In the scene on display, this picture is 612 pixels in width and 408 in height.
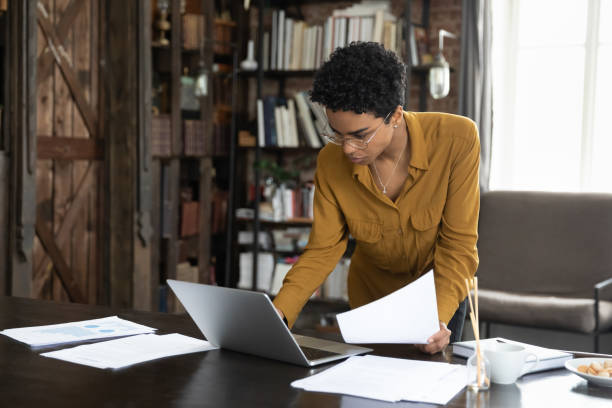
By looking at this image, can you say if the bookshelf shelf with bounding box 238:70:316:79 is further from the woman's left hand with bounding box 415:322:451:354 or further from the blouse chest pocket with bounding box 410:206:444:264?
the woman's left hand with bounding box 415:322:451:354

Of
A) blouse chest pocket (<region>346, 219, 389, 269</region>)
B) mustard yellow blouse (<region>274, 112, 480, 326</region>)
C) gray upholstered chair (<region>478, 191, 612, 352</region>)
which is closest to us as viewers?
mustard yellow blouse (<region>274, 112, 480, 326</region>)

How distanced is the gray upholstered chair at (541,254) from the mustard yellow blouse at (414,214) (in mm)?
2008

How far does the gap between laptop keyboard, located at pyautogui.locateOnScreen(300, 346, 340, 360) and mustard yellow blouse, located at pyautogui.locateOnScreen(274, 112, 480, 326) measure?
204 millimetres

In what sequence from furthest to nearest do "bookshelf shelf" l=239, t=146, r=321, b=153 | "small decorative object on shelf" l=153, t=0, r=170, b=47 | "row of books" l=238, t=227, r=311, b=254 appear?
"bookshelf shelf" l=239, t=146, r=321, b=153 < "row of books" l=238, t=227, r=311, b=254 < "small decorative object on shelf" l=153, t=0, r=170, b=47

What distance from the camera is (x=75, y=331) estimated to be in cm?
188

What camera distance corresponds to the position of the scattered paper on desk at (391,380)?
1.37 metres

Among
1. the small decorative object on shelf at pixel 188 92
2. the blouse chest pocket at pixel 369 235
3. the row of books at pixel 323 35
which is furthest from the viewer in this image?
the small decorative object on shelf at pixel 188 92

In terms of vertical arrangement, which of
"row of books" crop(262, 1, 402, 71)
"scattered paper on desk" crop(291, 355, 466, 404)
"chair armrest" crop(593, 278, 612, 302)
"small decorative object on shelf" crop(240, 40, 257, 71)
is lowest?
"chair armrest" crop(593, 278, 612, 302)

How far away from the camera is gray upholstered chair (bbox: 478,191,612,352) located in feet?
13.1

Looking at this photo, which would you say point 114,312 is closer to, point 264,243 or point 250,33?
point 264,243

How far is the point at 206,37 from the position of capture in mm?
5094

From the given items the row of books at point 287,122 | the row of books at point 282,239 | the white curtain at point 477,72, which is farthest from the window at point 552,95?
the row of books at point 282,239

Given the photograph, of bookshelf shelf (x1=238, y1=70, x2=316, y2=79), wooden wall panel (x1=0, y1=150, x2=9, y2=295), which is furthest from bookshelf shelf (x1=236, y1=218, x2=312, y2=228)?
wooden wall panel (x1=0, y1=150, x2=9, y2=295)

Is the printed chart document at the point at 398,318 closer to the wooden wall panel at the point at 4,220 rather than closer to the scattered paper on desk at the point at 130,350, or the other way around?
the scattered paper on desk at the point at 130,350
